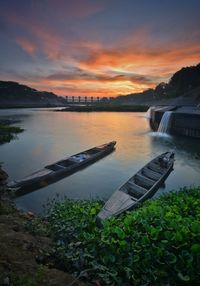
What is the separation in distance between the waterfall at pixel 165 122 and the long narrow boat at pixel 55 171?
104 ft

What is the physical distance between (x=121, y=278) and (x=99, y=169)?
2099 cm

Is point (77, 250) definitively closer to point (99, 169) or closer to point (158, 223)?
point (158, 223)

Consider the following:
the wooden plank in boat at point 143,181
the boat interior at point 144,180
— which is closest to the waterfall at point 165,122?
the boat interior at point 144,180

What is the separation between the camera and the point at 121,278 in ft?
26.9

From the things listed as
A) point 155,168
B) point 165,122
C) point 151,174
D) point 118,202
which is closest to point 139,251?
point 118,202

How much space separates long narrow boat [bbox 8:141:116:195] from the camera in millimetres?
21600

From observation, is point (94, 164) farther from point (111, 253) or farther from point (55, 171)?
point (111, 253)

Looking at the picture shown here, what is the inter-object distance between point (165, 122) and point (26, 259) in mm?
57581

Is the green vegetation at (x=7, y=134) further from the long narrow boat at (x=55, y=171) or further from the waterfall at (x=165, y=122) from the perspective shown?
the waterfall at (x=165, y=122)

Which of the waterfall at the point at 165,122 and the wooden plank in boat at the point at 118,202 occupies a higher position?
the waterfall at the point at 165,122

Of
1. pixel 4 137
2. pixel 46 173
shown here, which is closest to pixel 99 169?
pixel 46 173

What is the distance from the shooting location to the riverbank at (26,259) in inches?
301

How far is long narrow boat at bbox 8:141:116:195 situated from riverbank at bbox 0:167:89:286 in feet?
28.0

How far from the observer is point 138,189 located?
18.7 meters
